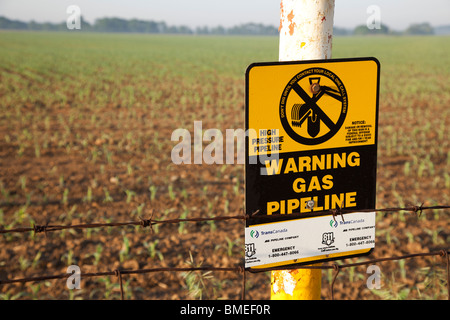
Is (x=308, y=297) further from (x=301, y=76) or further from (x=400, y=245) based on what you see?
(x=400, y=245)

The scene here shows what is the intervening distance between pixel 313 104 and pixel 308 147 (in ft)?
0.52

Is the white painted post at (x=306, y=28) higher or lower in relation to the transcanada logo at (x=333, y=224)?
higher

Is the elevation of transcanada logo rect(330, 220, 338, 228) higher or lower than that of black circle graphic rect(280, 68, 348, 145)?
lower

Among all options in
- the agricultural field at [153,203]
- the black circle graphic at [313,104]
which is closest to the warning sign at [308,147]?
the black circle graphic at [313,104]

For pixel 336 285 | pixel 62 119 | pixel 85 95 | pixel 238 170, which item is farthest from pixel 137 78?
pixel 336 285

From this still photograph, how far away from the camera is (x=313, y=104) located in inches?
66.8

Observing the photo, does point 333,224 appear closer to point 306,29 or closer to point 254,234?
point 254,234

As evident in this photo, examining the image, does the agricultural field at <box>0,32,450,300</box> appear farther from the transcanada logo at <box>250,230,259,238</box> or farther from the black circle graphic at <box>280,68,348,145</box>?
the black circle graphic at <box>280,68,348,145</box>

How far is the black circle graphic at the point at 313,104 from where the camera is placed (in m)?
1.66

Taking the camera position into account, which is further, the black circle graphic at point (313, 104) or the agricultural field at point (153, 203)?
the agricultural field at point (153, 203)

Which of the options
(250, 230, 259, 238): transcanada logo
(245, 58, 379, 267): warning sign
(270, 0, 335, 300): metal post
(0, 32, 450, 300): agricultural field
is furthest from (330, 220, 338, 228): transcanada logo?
(0, 32, 450, 300): agricultural field

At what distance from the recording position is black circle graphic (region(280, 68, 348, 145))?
5.44ft

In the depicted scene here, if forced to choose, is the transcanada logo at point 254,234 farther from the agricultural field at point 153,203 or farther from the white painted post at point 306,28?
the white painted post at point 306,28

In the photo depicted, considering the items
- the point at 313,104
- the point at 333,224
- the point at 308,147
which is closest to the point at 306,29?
the point at 313,104
